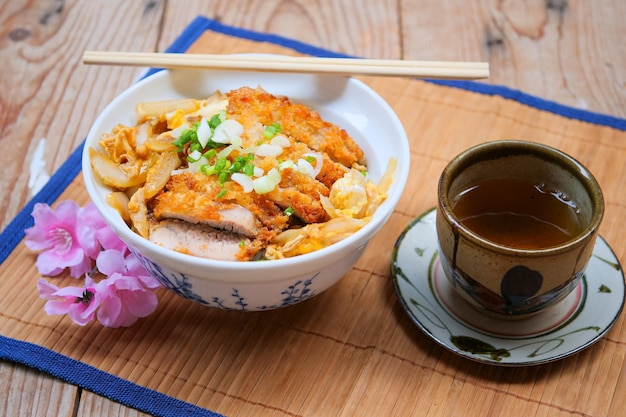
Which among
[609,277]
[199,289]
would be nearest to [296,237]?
[199,289]

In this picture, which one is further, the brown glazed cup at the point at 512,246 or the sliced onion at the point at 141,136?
the sliced onion at the point at 141,136

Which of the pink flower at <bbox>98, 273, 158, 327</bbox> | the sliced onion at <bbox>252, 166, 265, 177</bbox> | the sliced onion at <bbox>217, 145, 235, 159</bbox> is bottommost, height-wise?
the pink flower at <bbox>98, 273, 158, 327</bbox>

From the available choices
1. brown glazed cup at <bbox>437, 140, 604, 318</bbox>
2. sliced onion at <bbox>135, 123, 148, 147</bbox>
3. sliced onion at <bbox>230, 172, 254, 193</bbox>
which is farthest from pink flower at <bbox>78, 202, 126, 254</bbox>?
brown glazed cup at <bbox>437, 140, 604, 318</bbox>

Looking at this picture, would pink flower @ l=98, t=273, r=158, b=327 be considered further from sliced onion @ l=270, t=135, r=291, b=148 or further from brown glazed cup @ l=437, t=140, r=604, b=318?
brown glazed cup @ l=437, t=140, r=604, b=318

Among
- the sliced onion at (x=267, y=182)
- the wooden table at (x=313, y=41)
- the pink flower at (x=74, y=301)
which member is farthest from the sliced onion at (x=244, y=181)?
the wooden table at (x=313, y=41)

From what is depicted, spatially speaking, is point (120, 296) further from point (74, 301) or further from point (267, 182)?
point (267, 182)

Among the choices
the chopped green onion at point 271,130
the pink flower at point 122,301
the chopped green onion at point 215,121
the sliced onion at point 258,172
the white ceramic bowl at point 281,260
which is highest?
the chopped green onion at point 215,121

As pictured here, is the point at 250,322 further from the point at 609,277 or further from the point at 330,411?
the point at 609,277

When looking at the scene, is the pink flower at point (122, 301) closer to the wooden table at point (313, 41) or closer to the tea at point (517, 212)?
the wooden table at point (313, 41)
